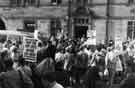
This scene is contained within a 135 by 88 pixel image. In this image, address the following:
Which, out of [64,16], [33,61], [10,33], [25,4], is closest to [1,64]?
[33,61]

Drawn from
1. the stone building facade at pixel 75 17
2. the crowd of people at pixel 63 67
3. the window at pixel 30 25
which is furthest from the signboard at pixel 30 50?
the window at pixel 30 25

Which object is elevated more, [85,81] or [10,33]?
[10,33]

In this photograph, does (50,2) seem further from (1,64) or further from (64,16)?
(1,64)

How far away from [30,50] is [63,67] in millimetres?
4385

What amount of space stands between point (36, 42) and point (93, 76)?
3.45 m

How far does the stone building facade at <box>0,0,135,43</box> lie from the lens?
3025 centimetres

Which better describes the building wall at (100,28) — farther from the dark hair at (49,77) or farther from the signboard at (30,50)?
the dark hair at (49,77)

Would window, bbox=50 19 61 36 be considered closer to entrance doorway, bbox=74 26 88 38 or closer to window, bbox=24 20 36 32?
entrance doorway, bbox=74 26 88 38

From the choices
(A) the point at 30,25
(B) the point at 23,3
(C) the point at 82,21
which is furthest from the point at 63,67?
(B) the point at 23,3

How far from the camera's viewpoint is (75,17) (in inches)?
1228

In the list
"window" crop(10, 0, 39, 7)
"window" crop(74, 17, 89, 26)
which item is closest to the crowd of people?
"window" crop(74, 17, 89, 26)

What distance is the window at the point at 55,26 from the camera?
3189cm

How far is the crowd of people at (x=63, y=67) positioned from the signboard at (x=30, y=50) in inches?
4.7

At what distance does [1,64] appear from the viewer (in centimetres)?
832
